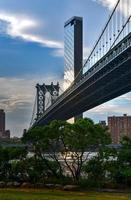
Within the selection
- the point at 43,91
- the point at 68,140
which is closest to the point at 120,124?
the point at 43,91

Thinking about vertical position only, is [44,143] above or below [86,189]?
above

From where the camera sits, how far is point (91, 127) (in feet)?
90.6

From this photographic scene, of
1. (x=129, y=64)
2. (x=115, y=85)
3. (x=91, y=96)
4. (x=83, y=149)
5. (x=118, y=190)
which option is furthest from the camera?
(x=91, y=96)

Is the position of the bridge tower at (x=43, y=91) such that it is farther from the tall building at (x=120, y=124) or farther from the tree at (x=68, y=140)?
the tree at (x=68, y=140)

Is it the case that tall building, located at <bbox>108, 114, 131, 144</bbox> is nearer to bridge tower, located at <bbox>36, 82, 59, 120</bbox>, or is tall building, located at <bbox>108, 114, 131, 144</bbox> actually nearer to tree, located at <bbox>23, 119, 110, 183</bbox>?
bridge tower, located at <bbox>36, 82, 59, 120</bbox>

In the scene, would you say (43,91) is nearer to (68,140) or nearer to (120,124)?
(120,124)

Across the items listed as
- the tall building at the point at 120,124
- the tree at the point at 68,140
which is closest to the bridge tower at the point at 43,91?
the tall building at the point at 120,124

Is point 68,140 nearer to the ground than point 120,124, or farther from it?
nearer to the ground

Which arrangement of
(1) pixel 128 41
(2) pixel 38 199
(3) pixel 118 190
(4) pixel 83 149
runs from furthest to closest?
(1) pixel 128 41 < (4) pixel 83 149 < (3) pixel 118 190 < (2) pixel 38 199

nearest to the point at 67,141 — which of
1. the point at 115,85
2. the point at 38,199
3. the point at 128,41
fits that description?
the point at 38,199

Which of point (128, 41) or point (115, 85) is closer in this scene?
point (128, 41)

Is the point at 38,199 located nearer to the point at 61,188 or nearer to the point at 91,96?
the point at 61,188

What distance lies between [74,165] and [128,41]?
1422cm

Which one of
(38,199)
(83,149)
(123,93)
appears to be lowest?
(38,199)
